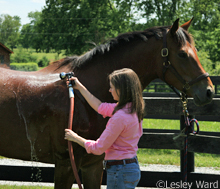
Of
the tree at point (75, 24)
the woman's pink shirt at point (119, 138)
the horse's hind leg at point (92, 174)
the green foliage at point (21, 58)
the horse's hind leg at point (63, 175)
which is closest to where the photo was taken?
the woman's pink shirt at point (119, 138)

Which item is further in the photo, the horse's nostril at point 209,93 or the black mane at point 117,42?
the black mane at point 117,42

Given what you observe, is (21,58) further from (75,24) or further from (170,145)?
(170,145)

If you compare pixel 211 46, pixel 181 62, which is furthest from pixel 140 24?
pixel 181 62

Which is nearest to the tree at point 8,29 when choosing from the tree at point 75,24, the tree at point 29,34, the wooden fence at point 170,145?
the tree at point 29,34

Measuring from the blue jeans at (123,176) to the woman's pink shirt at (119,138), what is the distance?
0.08 metres

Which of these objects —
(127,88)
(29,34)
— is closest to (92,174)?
(127,88)

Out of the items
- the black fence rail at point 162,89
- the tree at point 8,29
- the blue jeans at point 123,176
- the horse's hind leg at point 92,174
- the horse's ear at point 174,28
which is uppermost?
the tree at point 8,29

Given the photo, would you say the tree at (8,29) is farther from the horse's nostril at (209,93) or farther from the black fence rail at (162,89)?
the horse's nostril at (209,93)

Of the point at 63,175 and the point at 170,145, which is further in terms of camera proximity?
the point at 170,145

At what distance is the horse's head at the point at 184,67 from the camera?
2.84 meters

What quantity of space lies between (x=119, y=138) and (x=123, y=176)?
1.02 ft

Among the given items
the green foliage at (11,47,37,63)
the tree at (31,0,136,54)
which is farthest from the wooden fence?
the green foliage at (11,47,37,63)

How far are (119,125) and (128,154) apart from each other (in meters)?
0.29

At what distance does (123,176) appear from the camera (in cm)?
220
